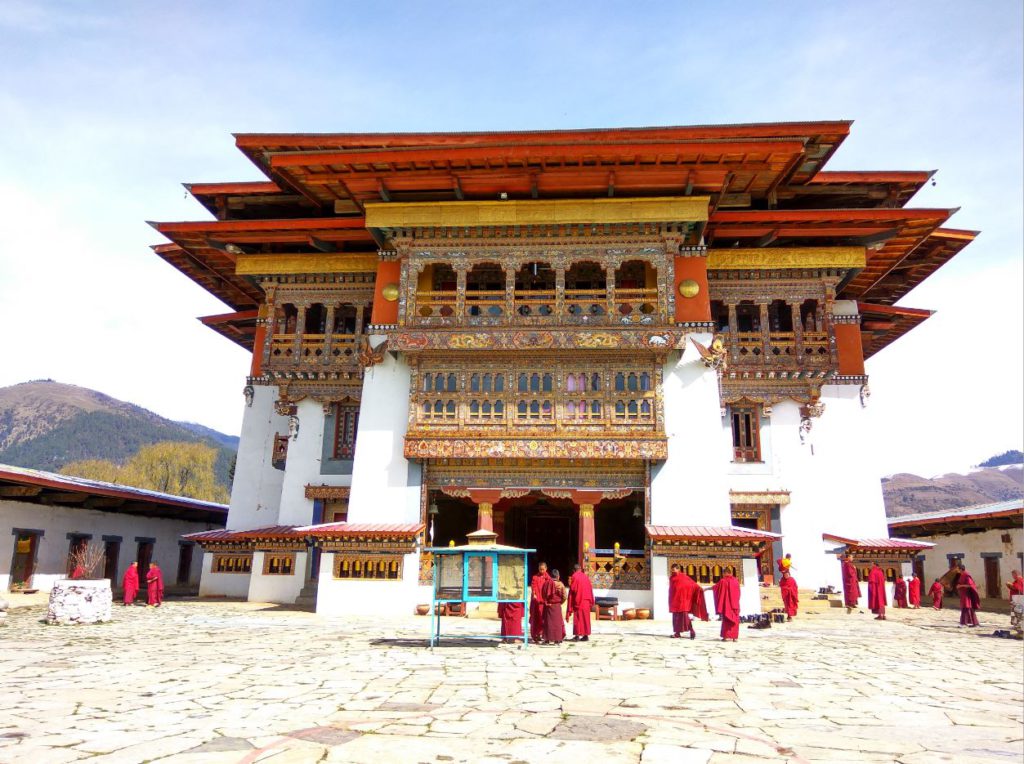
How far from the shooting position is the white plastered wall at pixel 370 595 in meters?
16.5

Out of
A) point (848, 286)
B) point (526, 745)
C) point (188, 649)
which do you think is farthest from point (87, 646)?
point (848, 286)

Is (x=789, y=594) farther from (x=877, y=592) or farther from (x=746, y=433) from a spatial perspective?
(x=746, y=433)

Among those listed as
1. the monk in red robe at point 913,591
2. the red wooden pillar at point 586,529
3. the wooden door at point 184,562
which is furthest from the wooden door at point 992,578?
the wooden door at point 184,562

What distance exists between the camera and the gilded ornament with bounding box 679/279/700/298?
17.9 meters

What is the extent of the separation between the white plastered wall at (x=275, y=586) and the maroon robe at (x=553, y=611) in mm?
9758

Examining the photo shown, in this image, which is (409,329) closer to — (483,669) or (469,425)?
(469,425)

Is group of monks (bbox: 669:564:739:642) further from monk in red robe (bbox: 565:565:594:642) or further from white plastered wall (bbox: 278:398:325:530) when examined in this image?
white plastered wall (bbox: 278:398:325:530)

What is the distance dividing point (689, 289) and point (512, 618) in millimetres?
9693

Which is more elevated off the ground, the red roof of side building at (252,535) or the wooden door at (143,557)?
the red roof of side building at (252,535)

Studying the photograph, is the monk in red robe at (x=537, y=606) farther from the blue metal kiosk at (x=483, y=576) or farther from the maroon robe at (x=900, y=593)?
the maroon robe at (x=900, y=593)

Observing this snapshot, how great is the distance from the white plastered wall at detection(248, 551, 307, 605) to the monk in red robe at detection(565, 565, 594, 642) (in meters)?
9.40

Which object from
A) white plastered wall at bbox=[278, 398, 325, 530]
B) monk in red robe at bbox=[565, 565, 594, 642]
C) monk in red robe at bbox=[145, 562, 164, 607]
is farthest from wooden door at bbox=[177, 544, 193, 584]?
monk in red robe at bbox=[565, 565, 594, 642]

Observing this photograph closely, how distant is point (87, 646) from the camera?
10289 mm

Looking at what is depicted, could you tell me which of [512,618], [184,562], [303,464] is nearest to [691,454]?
[512,618]
